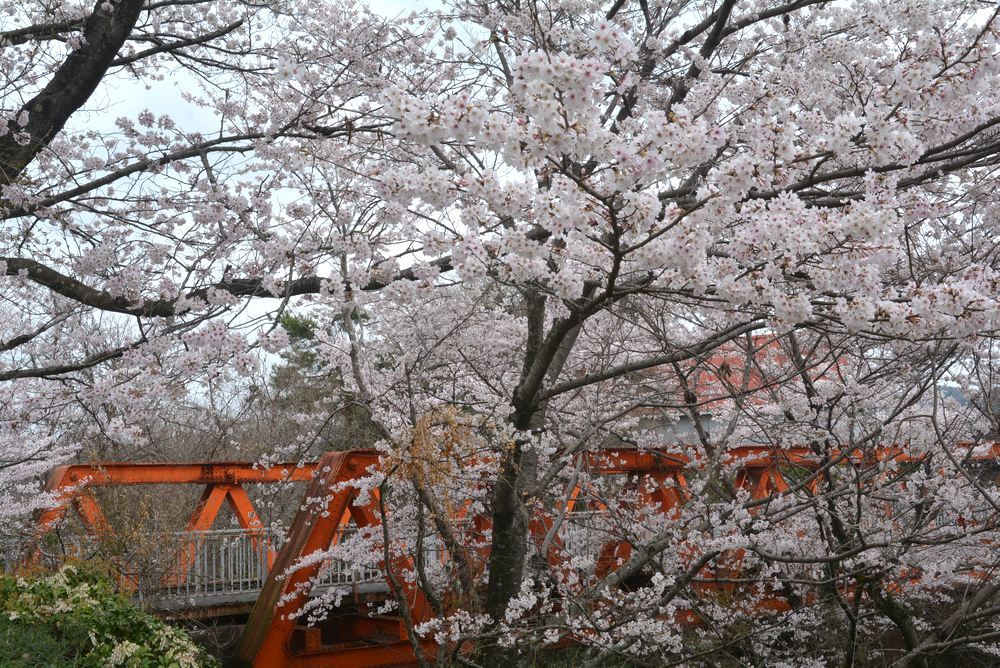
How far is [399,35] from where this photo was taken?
6.46 metres

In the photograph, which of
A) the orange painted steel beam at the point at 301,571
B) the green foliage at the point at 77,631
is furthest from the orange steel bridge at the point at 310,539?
the green foliage at the point at 77,631

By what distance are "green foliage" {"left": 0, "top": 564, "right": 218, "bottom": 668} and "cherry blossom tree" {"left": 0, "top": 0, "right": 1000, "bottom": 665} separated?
1295mm

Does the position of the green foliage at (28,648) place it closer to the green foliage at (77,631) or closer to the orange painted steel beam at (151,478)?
the green foliage at (77,631)

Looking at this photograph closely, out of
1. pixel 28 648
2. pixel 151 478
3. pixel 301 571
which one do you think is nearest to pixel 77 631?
pixel 28 648

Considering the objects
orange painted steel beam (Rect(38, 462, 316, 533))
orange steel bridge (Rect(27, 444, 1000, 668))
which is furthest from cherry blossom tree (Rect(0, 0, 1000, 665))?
orange painted steel beam (Rect(38, 462, 316, 533))

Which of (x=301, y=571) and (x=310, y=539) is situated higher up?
(x=310, y=539)

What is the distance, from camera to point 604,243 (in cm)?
334

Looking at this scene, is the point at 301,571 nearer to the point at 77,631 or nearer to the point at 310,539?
the point at 310,539

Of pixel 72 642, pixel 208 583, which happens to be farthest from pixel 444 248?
pixel 208 583

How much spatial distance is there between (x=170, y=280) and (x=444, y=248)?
2.58 metres

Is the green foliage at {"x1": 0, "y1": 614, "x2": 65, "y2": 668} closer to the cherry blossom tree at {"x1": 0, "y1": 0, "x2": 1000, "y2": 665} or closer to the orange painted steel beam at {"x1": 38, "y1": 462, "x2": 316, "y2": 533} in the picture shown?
the cherry blossom tree at {"x1": 0, "y1": 0, "x2": 1000, "y2": 665}

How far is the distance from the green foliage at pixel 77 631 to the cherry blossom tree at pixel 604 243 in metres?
1.30

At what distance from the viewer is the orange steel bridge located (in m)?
7.01

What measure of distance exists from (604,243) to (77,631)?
182 inches
